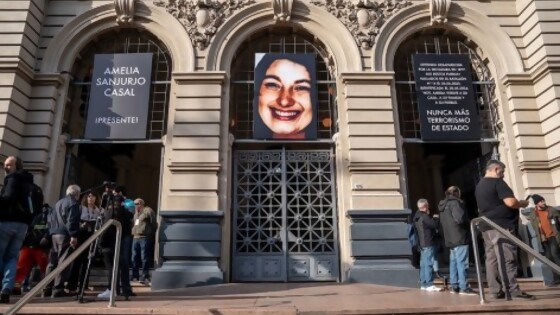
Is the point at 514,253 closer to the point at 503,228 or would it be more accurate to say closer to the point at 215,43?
the point at 503,228

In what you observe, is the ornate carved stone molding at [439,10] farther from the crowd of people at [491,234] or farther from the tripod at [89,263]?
the tripod at [89,263]

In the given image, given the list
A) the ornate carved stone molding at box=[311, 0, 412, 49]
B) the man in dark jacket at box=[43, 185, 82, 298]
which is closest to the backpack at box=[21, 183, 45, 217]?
the man in dark jacket at box=[43, 185, 82, 298]

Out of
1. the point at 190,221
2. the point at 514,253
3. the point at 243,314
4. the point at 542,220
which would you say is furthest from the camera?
the point at 190,221

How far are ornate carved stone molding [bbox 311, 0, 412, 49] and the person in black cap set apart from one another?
20.4 feet

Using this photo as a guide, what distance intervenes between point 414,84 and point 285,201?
5281 mm

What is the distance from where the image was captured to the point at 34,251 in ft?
30.5

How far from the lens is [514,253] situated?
707cm

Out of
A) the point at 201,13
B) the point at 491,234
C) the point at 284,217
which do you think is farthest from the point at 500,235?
the point at 201,13

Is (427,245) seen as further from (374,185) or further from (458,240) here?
(374,185)

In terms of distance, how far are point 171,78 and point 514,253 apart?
9.80 m

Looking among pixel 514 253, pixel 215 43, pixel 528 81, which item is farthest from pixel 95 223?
pixel 528 81

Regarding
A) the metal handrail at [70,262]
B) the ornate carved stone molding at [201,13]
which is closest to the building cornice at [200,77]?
the ornate carved stone molding at [201,13]

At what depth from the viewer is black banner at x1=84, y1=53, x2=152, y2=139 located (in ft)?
41.2

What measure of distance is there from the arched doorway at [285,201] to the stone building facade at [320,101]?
2.0 inches
